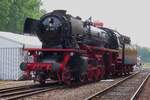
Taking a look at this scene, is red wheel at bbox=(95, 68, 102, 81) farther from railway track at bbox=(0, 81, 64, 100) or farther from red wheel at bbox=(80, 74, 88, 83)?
railway track at bbox=(0, 81, 64, 100)

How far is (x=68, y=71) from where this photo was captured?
931 inches

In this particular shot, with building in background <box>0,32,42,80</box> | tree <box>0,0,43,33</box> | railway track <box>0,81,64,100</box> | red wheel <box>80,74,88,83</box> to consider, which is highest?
tree <box>0,0,43,33</box>

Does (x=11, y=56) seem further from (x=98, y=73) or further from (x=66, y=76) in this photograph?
(x=66, y=76)

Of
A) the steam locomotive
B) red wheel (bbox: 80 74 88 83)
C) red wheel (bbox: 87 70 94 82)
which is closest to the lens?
the steam locomotive

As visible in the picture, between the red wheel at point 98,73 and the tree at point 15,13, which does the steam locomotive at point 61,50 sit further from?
the tree at point 15,13

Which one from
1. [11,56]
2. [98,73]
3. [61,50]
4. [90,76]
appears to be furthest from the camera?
[11,56]

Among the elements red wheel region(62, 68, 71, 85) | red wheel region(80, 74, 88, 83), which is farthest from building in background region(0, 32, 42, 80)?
red wheel region(62, 68, 71, 85)

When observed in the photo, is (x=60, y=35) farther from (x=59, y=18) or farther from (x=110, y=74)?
(x=110, y=74)

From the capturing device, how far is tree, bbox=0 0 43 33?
77887 millimetres

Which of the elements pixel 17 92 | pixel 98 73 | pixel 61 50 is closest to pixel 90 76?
pixel 98 73

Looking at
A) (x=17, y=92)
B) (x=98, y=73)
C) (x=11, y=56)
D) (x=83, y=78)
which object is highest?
(x=11, y=56)

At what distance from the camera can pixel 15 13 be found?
84.4 meters

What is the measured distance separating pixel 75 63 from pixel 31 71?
7.69ft

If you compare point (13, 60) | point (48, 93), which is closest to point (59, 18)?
point (48, 93)
